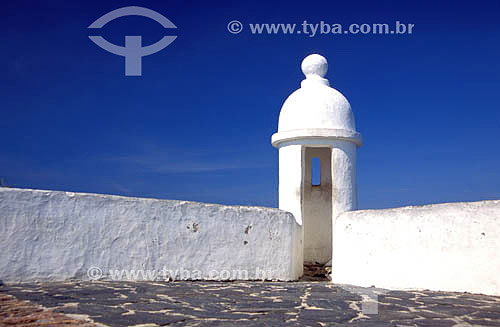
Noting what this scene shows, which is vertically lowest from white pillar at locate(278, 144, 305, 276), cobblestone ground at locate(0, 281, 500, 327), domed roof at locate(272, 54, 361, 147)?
cobblestone ground at locate(0, 281, 500, 327)

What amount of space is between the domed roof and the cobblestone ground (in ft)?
11.3

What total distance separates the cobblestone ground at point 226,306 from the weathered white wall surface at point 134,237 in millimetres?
365

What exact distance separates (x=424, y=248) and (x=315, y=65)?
4.48 meters

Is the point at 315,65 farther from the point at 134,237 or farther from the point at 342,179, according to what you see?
the point at 134,237

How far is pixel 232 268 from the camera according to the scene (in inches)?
277

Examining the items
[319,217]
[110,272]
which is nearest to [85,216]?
[110,272]

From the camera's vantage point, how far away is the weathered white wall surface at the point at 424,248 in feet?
18.7

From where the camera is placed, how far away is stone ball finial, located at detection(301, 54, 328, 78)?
9.45 m

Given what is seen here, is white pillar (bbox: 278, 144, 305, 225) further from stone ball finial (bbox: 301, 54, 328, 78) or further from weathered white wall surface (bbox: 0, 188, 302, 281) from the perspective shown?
stone ball finial (bbox: 301, 54, 328, 78)

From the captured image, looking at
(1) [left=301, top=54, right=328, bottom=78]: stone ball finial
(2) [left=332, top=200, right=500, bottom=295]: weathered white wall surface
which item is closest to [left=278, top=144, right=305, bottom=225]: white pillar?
(2) [left=332, top=200, right=500, bottom=295]: weathered white wall surface

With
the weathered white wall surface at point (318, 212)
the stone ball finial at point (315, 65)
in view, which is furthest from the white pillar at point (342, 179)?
the stone ball finial at point (315, 65)

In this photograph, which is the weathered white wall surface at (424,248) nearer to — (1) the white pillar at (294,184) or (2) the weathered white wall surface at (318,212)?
(1) the white pillar at (294,184)

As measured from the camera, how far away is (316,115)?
8.71 metres

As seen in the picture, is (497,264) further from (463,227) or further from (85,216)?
(85,216)
